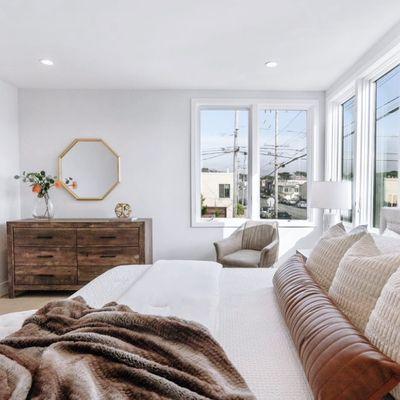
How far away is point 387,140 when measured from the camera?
286 centimetres

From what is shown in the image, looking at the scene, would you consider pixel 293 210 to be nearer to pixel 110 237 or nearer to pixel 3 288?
pixel 110 237

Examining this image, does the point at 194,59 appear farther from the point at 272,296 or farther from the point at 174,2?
the point at 272,296

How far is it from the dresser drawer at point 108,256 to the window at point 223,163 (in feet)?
3.82

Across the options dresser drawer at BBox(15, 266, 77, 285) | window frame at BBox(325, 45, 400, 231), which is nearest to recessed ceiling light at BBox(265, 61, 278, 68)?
window frame at BBox(325, 45, 400, 231)

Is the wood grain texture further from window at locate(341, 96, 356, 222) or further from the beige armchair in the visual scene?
window at locate(341, 96, 356, 222)

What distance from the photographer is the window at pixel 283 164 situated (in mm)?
4262

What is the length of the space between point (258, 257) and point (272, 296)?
68.4 inches

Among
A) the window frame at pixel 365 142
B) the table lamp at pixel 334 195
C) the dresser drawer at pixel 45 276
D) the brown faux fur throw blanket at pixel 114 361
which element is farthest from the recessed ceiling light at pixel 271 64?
the dresser drawer at pixel 45 276

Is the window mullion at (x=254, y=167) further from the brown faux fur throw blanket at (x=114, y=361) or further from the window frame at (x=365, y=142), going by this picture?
the brown faux fur throw blanket at (x=114, y=361)

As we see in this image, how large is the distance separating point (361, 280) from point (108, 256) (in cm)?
295

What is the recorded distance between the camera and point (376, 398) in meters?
0.83

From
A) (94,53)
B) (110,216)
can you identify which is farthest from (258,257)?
(94,53)

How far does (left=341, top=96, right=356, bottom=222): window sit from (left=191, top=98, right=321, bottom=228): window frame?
35cm

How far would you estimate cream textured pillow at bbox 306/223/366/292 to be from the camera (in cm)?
155
